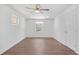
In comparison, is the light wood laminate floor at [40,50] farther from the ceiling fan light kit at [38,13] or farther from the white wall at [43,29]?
the white wall at [43,29]

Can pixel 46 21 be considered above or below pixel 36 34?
above

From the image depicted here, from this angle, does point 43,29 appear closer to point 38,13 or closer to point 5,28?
point 38,13

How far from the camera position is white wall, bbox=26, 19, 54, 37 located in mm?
11555

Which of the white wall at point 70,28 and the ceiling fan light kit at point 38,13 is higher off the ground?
the ceiling fan light kit at point 38,13

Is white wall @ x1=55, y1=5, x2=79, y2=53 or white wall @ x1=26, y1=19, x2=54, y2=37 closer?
white wall @ x1=55, y1=5, x2=79, y2=53

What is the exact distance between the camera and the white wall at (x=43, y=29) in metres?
11.6

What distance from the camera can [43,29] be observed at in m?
11.7

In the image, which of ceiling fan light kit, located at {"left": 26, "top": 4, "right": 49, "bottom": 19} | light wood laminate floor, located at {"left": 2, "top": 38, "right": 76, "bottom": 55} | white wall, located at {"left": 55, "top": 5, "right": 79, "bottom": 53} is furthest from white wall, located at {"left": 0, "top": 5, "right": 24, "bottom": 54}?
white wall, located at {"left": 55, "top": 5, "right": 79, "bottom": 53}

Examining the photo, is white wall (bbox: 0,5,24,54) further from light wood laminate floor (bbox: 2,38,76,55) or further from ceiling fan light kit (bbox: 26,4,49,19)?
ceiling fan light kit (bbox: 26,4,49,19)

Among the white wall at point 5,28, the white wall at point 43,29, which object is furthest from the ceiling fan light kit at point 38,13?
the white wall at point 43,29
